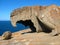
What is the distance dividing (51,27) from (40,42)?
3.21m

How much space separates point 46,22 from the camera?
635 inches

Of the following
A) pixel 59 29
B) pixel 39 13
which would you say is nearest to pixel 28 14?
pixel 39 13

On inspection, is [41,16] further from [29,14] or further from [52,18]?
[29,14]

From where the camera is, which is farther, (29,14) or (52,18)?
(29,14)

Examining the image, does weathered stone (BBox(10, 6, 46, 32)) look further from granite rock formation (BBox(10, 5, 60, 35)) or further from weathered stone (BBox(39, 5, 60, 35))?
weathered stone (BBox(39, 5, 60, 35))

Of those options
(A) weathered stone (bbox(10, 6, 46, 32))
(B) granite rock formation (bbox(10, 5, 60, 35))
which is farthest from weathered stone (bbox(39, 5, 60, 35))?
(A) weathered stone (bbox(10, 6, 46, 32))

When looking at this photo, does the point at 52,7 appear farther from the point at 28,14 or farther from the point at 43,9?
the point at 28,14

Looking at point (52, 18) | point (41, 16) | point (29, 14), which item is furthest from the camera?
point (29, 14)

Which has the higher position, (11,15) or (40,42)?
(11,15)

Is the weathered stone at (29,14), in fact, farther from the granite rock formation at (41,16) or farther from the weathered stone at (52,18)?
the weathered stone at (52,18)

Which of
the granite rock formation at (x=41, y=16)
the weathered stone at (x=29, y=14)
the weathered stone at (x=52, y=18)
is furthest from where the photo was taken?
the weathered stone at (x=29, y=14)

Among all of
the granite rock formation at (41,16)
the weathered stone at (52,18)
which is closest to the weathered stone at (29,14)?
the granite rock formation at (41,16)

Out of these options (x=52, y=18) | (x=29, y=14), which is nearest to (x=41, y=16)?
(x=52, y=18)

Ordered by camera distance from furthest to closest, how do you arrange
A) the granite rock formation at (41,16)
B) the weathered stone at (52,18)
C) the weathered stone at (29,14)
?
the weathered stone at (29,14)
the granite rock formation at (41,16)
the weathered stone at (52,18)
